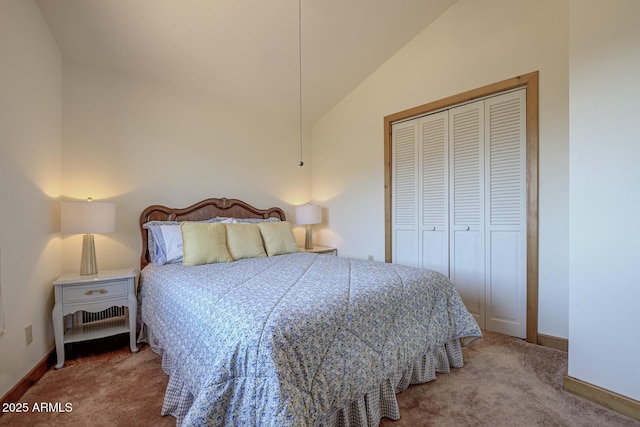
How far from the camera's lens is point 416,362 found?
1791 mm

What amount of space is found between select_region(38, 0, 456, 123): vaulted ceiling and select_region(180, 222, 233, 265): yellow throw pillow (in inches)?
64.2

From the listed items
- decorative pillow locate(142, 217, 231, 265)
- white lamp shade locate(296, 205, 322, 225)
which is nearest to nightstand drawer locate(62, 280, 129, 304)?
decorative pillow locate(142, 217, 231, 265)

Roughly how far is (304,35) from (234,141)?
4.90 feet

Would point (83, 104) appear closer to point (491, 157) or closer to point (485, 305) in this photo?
point (491, 157)

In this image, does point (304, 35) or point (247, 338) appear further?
point (304, 35)

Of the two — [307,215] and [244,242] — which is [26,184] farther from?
[307,215]

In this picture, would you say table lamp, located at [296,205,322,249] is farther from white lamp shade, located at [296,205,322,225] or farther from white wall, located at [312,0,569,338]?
white wall, located at [312,0,569,338]

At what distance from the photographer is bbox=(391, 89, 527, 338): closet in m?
2.57

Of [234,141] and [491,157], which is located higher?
[234,141]

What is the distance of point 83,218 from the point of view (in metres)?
2.26

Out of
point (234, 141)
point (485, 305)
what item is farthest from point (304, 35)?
point (485, 305)

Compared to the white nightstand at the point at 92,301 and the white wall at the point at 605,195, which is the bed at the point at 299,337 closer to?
the white nightstand at the point at 92,301

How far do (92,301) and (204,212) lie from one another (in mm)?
1337

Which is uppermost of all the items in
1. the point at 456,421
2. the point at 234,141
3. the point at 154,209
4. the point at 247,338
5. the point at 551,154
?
the point at 234,141
